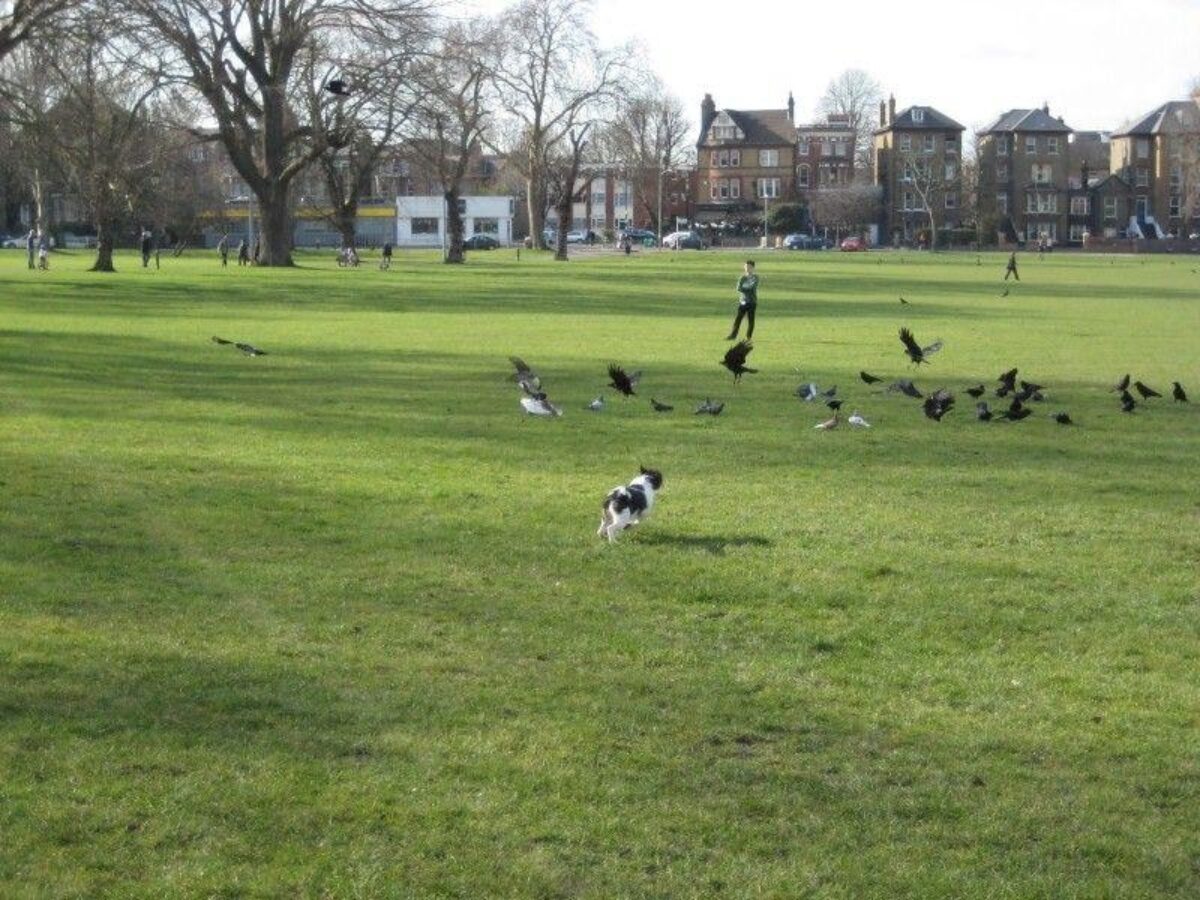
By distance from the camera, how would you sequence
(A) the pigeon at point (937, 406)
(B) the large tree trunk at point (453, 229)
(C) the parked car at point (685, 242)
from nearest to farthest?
(A) the pigeon at point (937, 406)
(B) the large tree trunk at point (453, 229)
(C) the parked car at point (685, 242)

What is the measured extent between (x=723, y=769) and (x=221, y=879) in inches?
86.4

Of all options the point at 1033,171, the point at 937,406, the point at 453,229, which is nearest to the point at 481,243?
the point at 453,229

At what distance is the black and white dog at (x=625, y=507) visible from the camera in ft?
38.5

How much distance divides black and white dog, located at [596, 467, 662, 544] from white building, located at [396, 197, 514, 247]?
446ft

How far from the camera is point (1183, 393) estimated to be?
2195cm

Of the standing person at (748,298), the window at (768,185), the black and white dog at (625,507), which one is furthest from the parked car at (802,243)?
the black and white dog at (625,507)

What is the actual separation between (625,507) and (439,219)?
140m

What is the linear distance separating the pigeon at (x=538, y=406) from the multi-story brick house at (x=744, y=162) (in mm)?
153847

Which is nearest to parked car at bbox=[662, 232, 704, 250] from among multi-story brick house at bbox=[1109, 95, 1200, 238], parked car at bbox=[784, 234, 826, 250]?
parked car at bbox=[784, 234, 826, 250]

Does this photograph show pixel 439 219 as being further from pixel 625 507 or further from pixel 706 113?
pixel 625 507

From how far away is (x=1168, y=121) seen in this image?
159 m

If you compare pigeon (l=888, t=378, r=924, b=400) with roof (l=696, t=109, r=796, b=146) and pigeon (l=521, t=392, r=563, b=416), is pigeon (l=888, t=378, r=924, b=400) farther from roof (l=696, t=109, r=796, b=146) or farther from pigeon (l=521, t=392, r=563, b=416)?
roof (l=696, t=109, r=796, b=146)

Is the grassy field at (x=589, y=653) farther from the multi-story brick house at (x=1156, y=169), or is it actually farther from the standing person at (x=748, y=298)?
the multi-story brick house at (x=1156, y=169)

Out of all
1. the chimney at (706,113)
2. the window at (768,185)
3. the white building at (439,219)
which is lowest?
the white building at (439,219)
